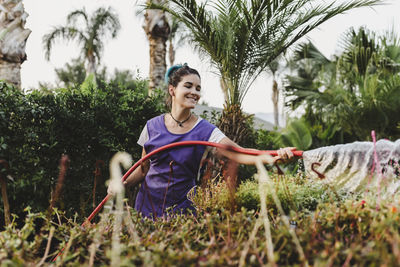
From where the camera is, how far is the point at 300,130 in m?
9.66

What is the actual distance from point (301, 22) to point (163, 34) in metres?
2.96

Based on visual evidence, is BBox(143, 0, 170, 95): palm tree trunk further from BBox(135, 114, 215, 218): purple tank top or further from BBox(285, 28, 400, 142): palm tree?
BBox(135, 114, 215, 218): purple tank top

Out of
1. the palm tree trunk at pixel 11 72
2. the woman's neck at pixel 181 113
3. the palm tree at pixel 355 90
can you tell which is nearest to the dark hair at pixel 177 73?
the woman's neck at pixel 181 113

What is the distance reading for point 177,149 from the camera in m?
2.29

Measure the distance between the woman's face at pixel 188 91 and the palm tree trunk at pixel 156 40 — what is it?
4.06m

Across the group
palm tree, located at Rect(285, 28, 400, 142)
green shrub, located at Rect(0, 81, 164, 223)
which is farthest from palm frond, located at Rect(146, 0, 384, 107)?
palm tree, located at Rect(285, 28, 400, 142)

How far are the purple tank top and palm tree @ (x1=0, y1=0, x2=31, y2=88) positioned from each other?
3930mm

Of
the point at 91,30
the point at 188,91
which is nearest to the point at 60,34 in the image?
the point at 91,30

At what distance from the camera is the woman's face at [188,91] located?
8.48ft

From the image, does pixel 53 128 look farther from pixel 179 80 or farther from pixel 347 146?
pixel 347 146

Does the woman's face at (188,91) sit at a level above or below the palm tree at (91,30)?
below

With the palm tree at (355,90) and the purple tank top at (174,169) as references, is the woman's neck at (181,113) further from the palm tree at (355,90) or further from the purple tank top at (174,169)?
the palm tree at (355,90)

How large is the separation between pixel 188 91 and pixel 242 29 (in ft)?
8.20

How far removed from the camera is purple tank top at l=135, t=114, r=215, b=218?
226 cm
